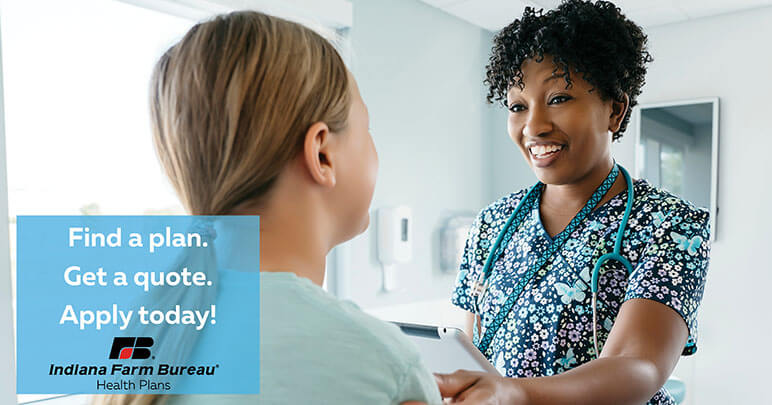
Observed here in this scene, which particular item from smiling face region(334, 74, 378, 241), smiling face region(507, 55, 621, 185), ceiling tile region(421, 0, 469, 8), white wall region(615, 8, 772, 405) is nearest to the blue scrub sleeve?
smiling face region(507, 55, 621, 185)

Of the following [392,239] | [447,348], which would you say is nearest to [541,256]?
[447,348]

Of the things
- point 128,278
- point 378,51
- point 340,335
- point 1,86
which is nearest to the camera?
point 340,335

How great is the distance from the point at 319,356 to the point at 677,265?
2.35 feet

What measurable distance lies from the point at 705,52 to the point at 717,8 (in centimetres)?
19

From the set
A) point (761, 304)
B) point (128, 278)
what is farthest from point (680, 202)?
point (761, 304)

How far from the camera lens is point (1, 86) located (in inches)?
55.0

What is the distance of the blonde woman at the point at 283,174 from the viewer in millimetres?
481

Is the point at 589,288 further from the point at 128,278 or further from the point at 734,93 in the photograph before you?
the point at 734,93

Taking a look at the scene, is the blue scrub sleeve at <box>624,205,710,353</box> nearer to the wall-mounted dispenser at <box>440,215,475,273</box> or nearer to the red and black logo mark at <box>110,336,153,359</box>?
the red and black logo mark at <box>110,336,153,359</box>

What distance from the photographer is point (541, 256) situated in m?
1.12

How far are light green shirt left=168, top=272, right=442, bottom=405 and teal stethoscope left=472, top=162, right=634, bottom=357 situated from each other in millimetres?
619

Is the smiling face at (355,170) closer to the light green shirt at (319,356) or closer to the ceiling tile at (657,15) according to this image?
the light green shirt at (319,356)

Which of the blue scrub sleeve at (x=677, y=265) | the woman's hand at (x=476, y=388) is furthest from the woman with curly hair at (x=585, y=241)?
the woman's hand at (x=476, y=388)

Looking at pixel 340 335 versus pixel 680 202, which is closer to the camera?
pixel 340 335
